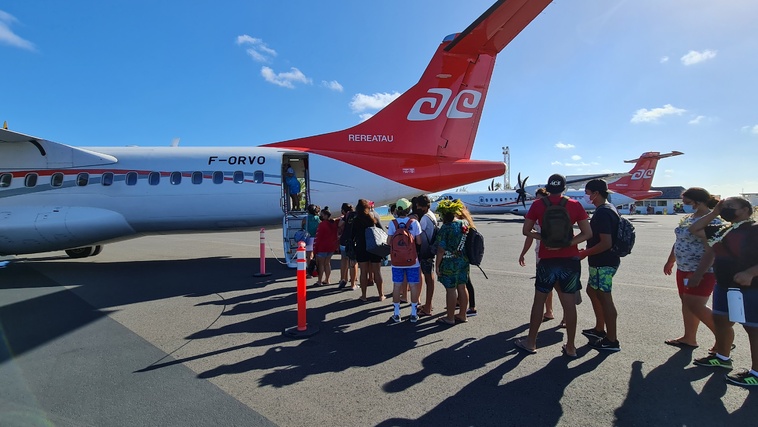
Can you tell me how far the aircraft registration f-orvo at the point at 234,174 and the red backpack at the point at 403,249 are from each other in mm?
4547

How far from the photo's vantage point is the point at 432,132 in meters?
9.53

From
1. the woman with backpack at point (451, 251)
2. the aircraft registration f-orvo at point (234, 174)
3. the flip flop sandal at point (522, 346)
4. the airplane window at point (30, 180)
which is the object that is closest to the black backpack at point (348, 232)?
the woman with backpack at point (451, 251)

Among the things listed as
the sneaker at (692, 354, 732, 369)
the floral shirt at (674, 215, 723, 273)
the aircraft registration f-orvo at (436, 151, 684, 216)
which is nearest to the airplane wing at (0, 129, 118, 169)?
the floral shirt at (674, 215, 723, 273)

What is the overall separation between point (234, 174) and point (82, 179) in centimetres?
384

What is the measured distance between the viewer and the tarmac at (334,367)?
2.60 metres

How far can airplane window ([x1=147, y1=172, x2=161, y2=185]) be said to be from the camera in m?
9.03

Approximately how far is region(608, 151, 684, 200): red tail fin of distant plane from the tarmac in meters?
32.1

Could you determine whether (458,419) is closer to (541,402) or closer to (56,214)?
(541,402)

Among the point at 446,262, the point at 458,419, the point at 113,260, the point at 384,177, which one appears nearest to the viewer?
the point at 458,419

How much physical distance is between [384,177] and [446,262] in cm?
512

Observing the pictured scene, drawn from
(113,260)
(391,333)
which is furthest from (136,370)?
(113,260)

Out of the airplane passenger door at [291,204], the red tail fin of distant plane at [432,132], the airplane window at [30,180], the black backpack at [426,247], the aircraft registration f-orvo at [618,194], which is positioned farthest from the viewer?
the aircraft registration f-orvo at [618,194]

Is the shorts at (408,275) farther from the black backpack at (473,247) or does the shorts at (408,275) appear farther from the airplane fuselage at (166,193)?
the airplane fuselage at (166,193)

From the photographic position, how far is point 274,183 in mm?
9125
